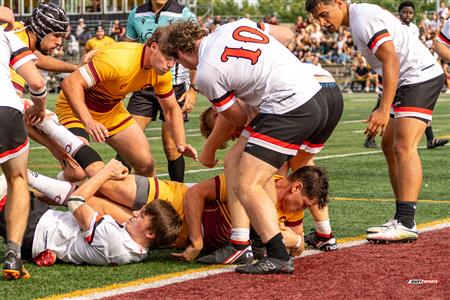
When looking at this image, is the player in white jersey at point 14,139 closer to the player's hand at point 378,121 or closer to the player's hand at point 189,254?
the player's hand at point 189,254

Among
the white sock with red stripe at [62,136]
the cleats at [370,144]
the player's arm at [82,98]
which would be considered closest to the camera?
the player's arm at [82,98]

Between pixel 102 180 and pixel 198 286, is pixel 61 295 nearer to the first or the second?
pixel 198 286

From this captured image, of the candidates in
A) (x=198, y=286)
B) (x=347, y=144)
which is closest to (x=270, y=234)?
(x=198, y=286)

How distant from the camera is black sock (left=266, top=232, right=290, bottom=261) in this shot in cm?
651

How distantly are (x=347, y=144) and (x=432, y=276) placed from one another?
10371mm

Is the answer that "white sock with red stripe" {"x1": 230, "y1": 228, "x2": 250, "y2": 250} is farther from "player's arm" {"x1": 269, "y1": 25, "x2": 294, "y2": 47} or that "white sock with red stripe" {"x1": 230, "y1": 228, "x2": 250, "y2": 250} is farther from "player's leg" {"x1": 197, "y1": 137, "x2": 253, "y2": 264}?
"player's arm" {"x1": 269, "y1": 25, "x2": 294, "y2": 47}

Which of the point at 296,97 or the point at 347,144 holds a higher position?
the point at 296,97

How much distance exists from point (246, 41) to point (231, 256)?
139cm

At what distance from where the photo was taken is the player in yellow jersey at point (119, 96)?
8164mm

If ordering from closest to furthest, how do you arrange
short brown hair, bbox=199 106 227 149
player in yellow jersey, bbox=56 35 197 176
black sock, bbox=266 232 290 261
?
black sock, bbox=266 232 290 261
short brown hair, bbox=199 106 227 149
player in yellow jersey, bbox=56 35 197 176

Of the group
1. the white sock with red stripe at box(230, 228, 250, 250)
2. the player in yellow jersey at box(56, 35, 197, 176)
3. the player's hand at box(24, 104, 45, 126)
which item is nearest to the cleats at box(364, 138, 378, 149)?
the player in yellow jersey at box(56, 35, 197, 176)

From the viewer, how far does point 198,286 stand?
6.20 meters

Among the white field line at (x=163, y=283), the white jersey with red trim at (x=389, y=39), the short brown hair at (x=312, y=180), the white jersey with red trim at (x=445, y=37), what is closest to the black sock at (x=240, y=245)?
the white field line at (x=163, y=283)

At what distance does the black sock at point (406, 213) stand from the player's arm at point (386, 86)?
2.24ft
